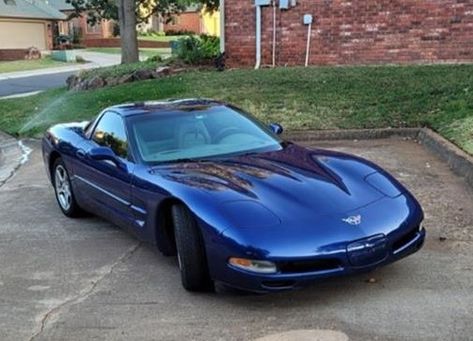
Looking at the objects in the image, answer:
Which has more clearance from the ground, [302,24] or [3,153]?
[302,24]

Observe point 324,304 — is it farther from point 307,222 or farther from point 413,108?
point 413,108

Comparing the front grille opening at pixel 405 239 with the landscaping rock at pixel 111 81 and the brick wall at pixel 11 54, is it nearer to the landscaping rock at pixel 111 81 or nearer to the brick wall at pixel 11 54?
the landscaping rock at pixel 111 81

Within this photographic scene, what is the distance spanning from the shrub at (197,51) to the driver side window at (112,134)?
34.1 ft

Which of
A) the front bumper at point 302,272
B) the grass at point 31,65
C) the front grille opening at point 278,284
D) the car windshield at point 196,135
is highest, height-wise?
the car windshield at point 196,135

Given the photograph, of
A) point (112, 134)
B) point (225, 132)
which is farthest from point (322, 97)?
point (112, 134)

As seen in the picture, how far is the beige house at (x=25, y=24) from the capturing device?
152 feet

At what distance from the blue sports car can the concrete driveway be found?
0.23 m

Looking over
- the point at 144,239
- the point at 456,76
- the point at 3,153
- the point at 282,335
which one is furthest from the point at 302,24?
the point at 282,335

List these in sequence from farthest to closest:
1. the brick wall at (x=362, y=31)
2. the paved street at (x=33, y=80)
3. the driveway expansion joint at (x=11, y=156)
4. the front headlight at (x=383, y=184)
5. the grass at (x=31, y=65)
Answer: the grass at (x=31, y=65) → the paved street at (x=33, y=80) → the brick wall at (x=362, y=31) → the driveway expansion joint at (x=11, y=156) → the front headlight at (x=383, y=184)

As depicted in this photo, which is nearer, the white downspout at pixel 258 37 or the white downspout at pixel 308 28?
the white downspout at pixel 308 28

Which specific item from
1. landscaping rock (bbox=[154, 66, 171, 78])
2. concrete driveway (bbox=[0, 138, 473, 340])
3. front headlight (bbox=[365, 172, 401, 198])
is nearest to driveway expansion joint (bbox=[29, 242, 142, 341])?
concrete driveway (bbox=[0, 138, 473, 340])

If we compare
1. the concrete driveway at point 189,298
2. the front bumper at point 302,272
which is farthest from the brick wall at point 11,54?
the front bumper at point 302,272

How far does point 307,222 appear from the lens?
396 centimetres

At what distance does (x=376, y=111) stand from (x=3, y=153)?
6.43 meters
